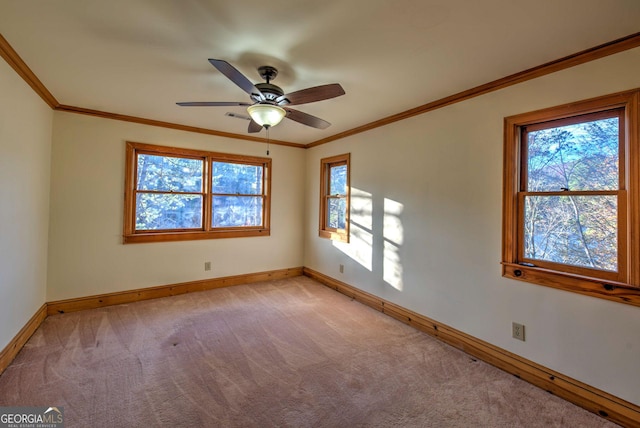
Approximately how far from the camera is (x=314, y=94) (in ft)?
7.06

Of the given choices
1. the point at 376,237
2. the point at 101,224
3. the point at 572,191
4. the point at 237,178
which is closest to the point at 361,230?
the point at 376,237

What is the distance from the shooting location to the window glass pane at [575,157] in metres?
1.95

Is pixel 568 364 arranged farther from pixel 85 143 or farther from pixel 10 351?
pixel 85 143

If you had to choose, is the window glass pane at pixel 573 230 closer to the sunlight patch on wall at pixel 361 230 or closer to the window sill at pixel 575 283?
the window sill at pixel 575 283

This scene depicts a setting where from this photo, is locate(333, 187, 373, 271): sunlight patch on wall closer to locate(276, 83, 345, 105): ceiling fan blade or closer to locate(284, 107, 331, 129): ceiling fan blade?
locate(284, 107, 331, 129): ceiling fan blade

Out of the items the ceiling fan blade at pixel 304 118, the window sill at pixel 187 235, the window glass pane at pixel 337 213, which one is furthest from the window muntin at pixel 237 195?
the ceiling fan blade at pixel 304 118

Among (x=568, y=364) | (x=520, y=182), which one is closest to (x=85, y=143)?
(x=520, y=182)

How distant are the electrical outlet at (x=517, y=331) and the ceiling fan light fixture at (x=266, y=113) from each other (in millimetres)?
2577

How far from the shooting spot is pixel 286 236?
5133mm

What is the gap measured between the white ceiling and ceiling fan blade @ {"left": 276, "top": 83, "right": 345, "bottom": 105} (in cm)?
27

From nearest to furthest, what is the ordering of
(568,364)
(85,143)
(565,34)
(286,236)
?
(565,34)
(568,364)
(85,143)
(286,236)

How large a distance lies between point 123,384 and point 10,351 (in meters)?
1.12

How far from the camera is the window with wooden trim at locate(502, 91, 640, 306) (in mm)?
1831
